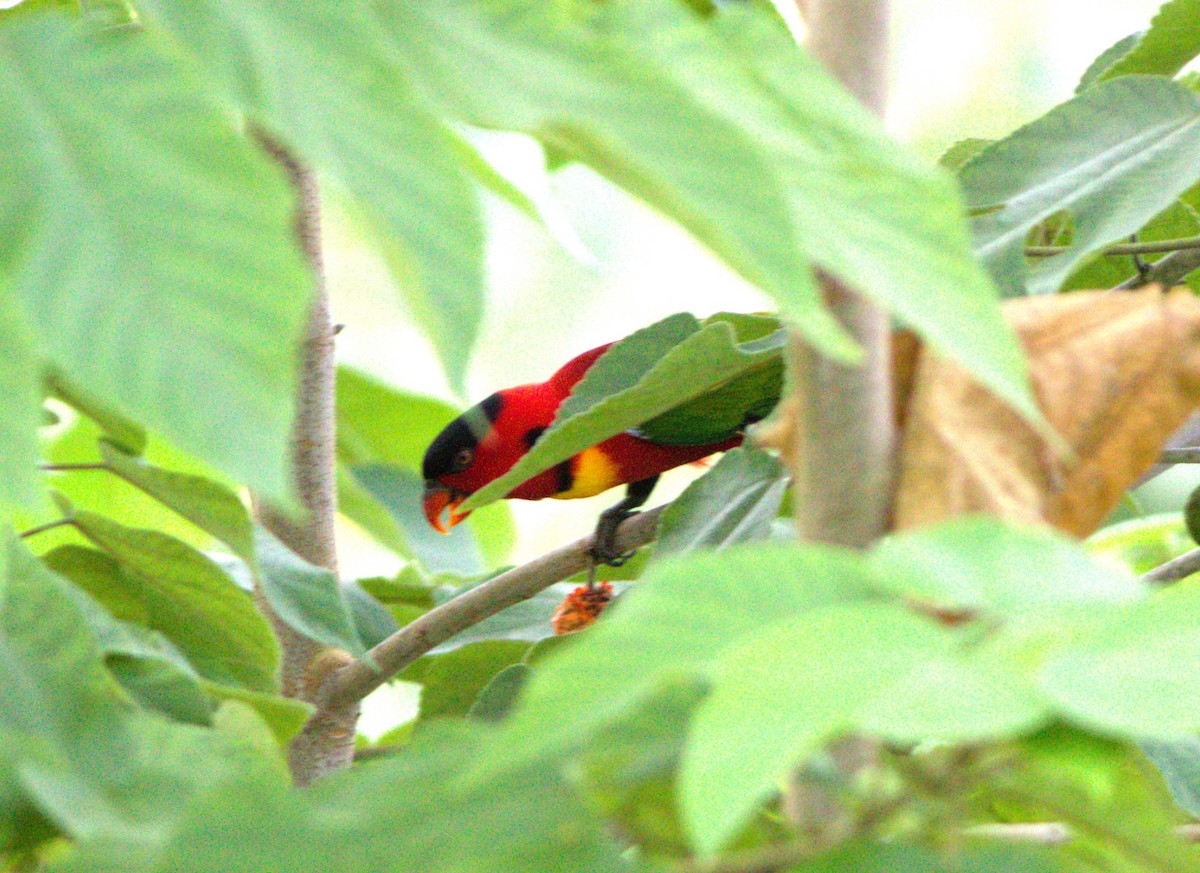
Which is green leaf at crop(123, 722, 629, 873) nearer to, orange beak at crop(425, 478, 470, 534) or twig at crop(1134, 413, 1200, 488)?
twig at crop(1134, 413, 1200, 488)

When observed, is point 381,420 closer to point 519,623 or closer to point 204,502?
point 519,623

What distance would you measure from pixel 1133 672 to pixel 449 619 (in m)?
0.42

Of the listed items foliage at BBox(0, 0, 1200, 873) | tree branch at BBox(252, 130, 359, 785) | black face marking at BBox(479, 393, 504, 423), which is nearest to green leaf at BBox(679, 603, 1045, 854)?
foliage at BBox(0, 0, 1200, 873)

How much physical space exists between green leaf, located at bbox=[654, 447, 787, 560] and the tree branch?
0.21 meters

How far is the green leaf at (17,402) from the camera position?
0.64 feet

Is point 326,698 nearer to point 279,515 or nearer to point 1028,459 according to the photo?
point 279,515

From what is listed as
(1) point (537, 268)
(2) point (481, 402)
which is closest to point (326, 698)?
(2) point (481, 402)

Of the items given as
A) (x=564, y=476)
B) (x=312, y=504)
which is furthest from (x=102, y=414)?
(x=564, y=476)

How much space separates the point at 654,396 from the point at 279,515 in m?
0.26

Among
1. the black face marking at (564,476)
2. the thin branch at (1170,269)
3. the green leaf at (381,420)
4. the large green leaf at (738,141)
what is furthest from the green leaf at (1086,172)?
the black face marking at (564,476)

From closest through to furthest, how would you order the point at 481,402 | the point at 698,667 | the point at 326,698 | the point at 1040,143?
the point at 698,667 < the point at 1040,143 < the point at 326,698 < the point at 481,402

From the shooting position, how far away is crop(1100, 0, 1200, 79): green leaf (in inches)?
20.9

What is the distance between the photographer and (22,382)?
0.67ft

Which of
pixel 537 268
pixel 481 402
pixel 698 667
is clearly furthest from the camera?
pixel 537 268
